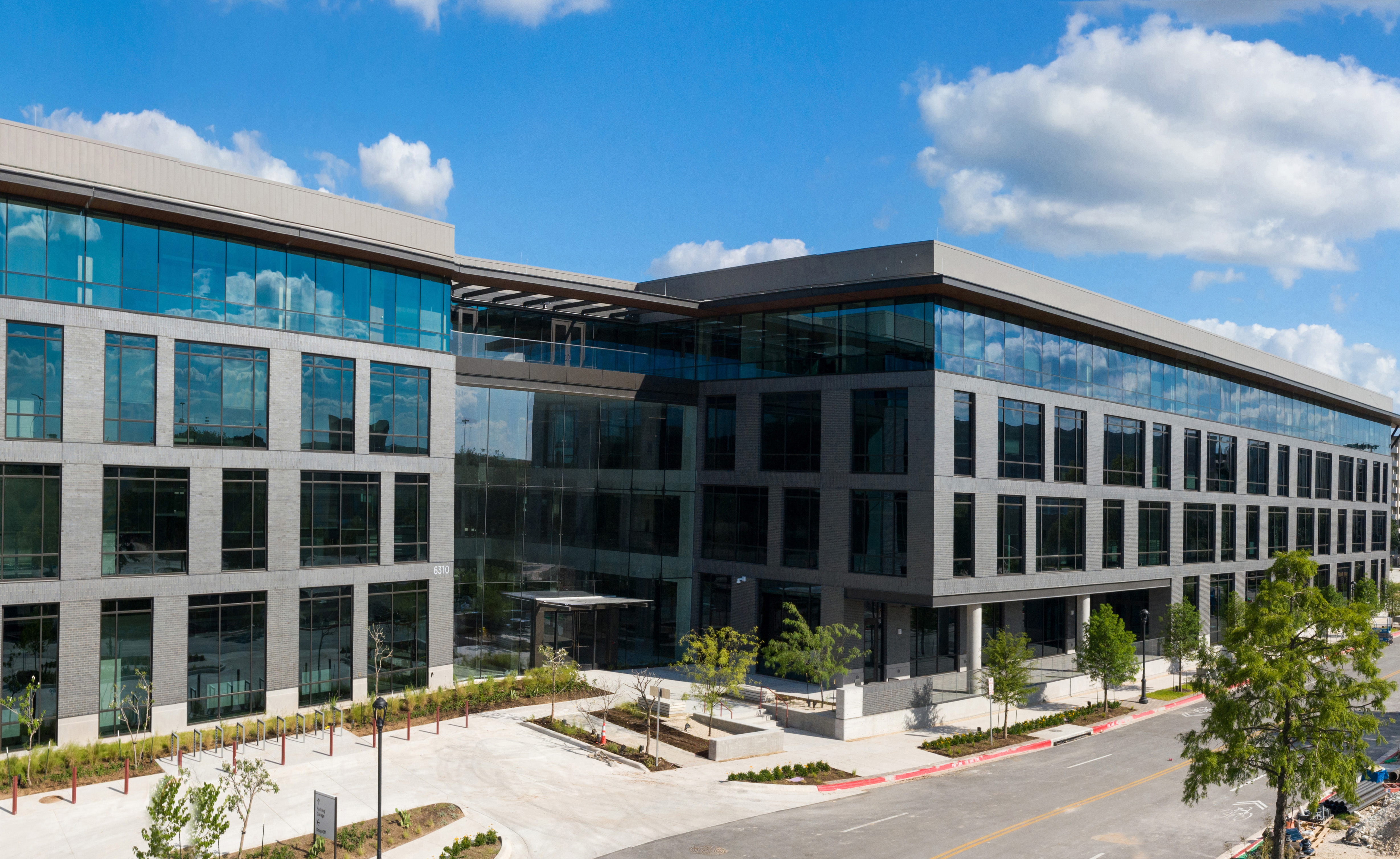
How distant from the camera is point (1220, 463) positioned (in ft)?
192

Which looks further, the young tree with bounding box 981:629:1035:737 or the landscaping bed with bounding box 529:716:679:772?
the young tree with bounding box 981:629:1035:737

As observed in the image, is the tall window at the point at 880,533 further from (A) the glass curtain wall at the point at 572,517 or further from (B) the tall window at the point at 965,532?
(A) the glass curtain wall at the point at 572,517

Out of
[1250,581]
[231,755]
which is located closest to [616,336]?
[231,755]

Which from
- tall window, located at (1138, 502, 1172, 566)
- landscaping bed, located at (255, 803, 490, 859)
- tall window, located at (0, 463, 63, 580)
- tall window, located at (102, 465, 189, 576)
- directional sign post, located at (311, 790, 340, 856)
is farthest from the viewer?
tall window, located at (1138, 502, 1172, 566)

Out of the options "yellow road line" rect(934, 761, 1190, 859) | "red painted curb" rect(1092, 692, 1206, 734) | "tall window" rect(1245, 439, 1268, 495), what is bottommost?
"red painted curb" rect(1092, 692, 1206, 734)

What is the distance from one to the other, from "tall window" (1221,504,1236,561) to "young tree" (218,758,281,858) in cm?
5183

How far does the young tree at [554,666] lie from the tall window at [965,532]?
1556 centimetres

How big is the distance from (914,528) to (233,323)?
25.4m

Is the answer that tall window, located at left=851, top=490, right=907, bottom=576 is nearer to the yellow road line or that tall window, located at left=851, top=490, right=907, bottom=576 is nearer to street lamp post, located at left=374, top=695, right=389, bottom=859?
the yellow road line

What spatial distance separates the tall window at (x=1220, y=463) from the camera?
57.3m

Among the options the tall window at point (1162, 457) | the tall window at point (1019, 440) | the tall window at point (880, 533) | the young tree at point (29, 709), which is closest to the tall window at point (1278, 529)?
the tall window at point (1162, 457)

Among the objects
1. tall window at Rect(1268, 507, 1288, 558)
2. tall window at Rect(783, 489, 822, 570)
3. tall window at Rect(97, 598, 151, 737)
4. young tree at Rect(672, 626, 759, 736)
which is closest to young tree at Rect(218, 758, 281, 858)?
tall window at Rect(97, 598, 151, 737)

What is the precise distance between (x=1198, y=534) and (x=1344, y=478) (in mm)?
30178

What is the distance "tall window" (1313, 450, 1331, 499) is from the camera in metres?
71.3
